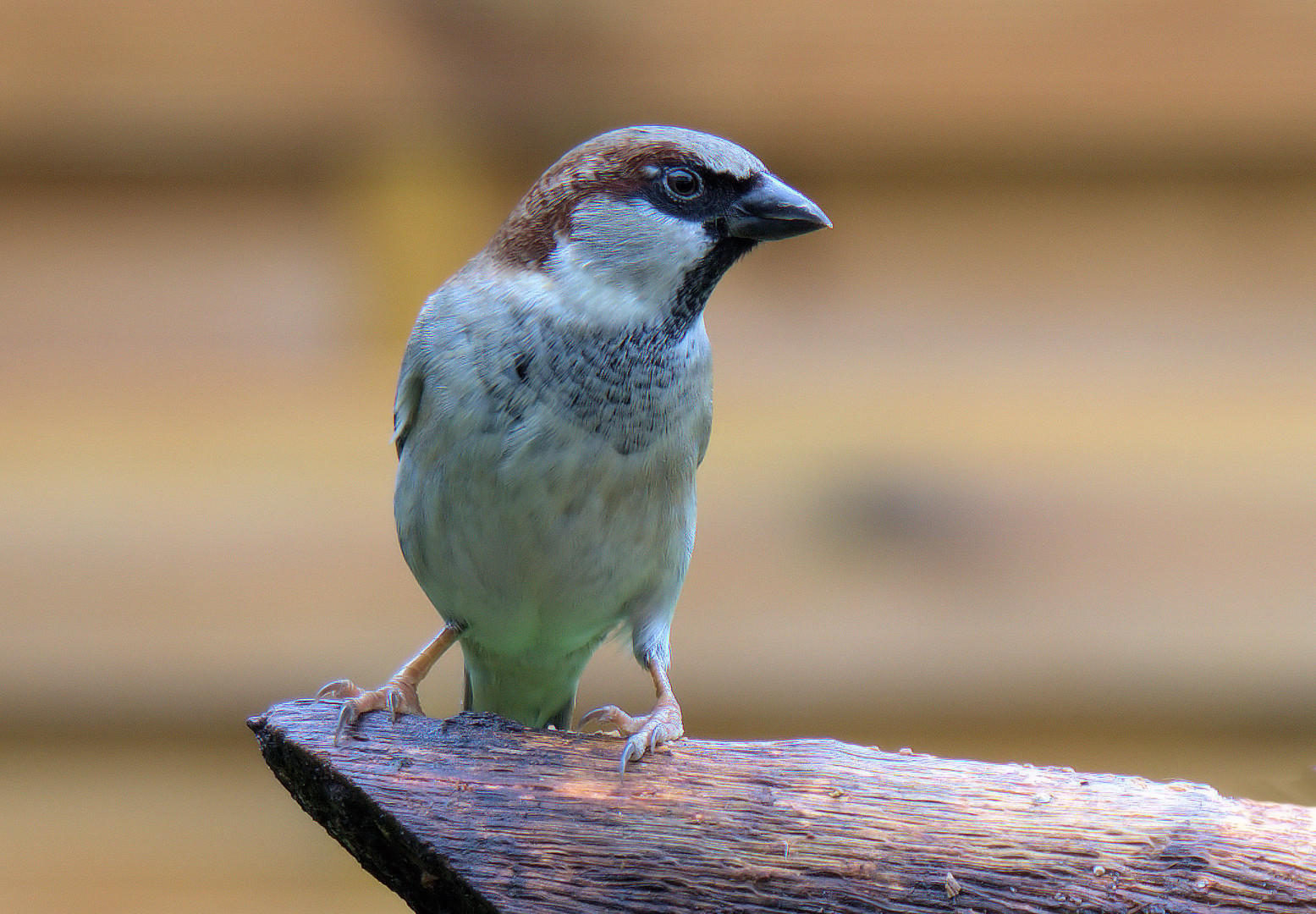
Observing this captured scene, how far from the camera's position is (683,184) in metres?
0.90

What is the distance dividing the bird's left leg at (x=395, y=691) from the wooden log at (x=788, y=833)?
0.07 feet

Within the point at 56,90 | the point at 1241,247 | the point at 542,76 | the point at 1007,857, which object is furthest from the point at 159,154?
the point at 1241,247

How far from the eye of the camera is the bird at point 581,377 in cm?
88

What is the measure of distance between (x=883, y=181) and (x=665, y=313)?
24.4 inches

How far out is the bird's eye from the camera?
0.89m

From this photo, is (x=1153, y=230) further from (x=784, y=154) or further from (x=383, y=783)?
(x=383, y=783)

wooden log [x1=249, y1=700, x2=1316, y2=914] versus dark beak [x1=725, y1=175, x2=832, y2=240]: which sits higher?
dark beak [x1=725, y1=175, x2=832, y2=240]

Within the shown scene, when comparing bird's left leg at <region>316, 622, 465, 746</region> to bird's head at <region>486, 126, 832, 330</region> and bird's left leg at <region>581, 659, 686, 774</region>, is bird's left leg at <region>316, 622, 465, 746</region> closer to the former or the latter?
bird's left leg at <region>581, 659, 686, 774</region>

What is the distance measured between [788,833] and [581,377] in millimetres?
375

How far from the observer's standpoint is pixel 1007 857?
667 mm

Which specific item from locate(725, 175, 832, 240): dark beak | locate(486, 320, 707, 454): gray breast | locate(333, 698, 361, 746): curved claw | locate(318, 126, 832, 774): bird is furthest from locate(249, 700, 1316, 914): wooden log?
locate(725, 175, 832, 240): dark beak

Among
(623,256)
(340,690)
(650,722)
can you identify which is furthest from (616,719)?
(623,256)

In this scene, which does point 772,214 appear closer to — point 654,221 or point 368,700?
point 654,221

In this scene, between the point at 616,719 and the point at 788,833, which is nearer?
the point at 788,833
